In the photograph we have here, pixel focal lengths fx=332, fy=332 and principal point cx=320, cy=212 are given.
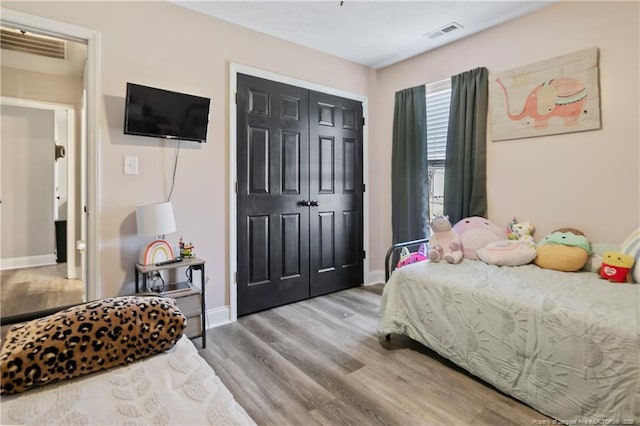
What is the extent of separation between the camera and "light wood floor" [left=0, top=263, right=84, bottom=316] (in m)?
3.29

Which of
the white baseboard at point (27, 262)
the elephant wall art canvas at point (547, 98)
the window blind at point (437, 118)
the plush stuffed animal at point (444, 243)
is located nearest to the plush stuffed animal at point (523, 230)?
the plush stuffed animal at point (444, 243)

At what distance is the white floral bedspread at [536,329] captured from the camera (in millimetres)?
1493

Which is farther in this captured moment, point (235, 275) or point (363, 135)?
point (363, 135)

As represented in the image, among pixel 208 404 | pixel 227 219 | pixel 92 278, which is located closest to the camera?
pixel 208 404

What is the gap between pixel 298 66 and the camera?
10.8 feet

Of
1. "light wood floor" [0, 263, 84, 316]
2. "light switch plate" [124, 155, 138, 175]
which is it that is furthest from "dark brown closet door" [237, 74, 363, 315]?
"light wood floor" [0, 263, 84, 316]

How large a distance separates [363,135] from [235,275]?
215 cm

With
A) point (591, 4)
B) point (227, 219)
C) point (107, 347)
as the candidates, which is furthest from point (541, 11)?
point (107, 347)

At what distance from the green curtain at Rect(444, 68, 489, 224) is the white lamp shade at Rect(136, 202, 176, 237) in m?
2.46

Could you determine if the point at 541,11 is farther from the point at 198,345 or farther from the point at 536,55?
the point at 198,345

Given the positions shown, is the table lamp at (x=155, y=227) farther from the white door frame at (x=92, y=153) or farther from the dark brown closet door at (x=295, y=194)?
the dark brown closet door at (x=295, y=194)

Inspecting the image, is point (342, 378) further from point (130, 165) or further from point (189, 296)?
point (130, 165)

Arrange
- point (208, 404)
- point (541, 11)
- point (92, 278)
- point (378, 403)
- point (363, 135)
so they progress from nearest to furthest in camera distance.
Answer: point (208, 404)
point (378, 403)
point (92, 278)
point (541, 11)
point (363, 135)

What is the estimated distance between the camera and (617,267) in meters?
Answer: 2.01
